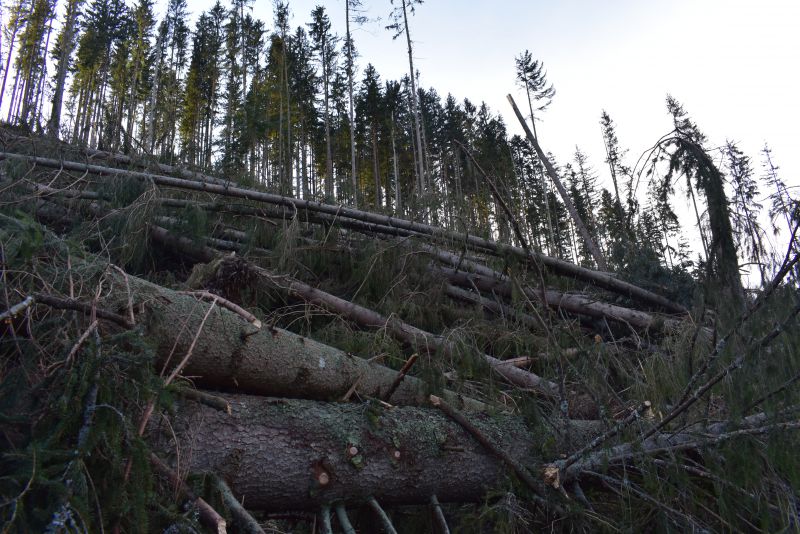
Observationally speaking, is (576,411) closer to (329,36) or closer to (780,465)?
(780,465)

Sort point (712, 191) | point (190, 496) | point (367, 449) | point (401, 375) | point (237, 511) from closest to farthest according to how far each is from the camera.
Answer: point (190, 496)
point (237, 511)
point (712, 191)
point (367, 449)
point (401, 375)

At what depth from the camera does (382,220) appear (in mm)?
4797

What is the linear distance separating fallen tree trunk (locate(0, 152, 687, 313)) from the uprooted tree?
62 centimetres

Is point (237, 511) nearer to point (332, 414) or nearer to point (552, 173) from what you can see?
point (332, 414)

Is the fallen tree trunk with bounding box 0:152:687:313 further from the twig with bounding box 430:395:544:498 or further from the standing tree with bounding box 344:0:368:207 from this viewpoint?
the standing tree with bounding box 344:0:368:207

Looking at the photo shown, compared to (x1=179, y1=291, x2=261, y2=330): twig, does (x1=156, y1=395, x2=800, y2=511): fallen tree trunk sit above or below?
below

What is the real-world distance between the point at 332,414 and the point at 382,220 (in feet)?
9.38

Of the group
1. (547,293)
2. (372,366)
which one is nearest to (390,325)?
(372,366)

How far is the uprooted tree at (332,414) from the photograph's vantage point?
1.35m

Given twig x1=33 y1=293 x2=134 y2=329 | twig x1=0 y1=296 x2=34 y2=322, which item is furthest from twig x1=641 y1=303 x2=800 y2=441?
twig x1=0 y1=296 x2=34 y2=322

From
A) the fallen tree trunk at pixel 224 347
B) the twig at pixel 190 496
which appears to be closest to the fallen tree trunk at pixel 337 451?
the twig at pixel 190 496

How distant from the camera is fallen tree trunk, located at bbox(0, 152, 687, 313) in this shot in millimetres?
4340

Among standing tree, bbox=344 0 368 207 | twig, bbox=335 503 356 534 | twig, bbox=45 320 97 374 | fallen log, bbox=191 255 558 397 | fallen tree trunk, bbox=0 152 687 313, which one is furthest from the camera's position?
standing tree, bbox=344 0 368 207

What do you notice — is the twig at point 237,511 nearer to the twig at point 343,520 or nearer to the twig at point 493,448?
the twig at point 343,520
